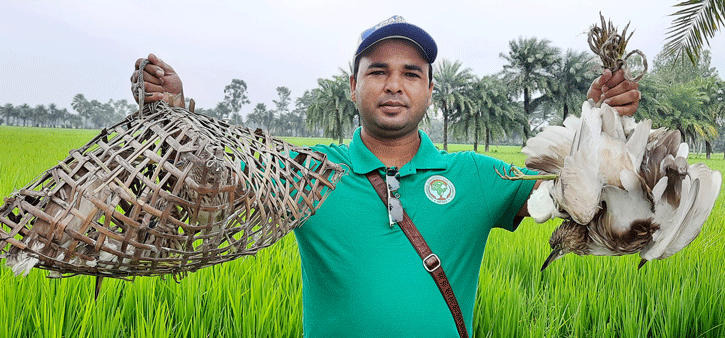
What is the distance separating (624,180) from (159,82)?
1.37 meters

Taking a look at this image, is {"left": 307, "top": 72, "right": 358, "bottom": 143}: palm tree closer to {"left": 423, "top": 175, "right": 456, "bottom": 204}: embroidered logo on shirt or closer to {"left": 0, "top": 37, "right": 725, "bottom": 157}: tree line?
{"left": 0, "top": 37, "right": 725, "bottom": 157}: tree line

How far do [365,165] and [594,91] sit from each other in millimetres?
835

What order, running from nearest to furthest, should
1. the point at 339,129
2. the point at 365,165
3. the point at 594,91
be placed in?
the point at 594,91
the point at 365,165
the point at 339,129

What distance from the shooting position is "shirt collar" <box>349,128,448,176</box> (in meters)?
1.68

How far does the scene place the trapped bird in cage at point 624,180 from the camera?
1.00 metres

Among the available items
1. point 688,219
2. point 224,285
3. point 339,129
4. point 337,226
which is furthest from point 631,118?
point 339,129

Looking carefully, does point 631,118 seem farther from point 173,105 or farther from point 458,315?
point 173,105

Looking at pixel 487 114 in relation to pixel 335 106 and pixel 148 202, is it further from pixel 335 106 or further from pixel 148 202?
pixel 148 202

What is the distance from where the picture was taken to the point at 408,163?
1.72m

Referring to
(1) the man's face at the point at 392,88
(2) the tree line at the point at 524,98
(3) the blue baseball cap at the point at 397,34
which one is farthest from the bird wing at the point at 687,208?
(2) the tree line at the point at 524,98

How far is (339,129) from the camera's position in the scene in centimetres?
2941

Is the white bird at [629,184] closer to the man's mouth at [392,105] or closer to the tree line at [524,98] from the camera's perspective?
the man's mouth at [392,105]

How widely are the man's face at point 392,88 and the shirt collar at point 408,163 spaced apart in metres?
0.10

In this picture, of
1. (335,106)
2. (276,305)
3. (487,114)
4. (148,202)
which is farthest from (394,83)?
(487,114)
